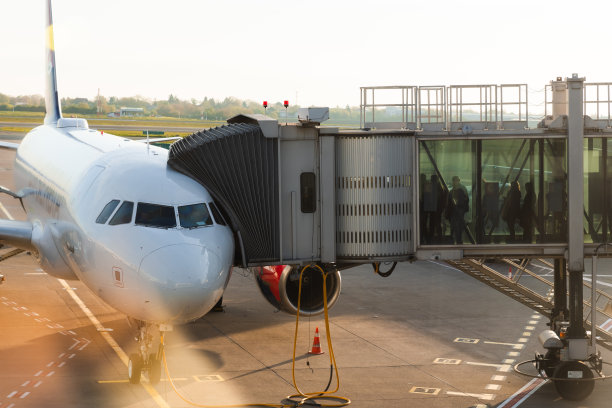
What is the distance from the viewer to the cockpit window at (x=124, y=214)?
20.2 metres

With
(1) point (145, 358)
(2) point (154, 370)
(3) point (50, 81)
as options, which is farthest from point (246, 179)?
(3) point (50, 81)

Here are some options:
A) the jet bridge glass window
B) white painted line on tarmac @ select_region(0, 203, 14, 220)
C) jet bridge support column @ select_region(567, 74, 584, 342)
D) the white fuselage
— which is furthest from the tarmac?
white painted line on tarmac @ select_region(0, 203, 14, 220)

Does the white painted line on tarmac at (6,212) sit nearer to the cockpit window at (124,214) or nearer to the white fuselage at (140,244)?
the white fuselage at (140,244)

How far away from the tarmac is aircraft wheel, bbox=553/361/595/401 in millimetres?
233

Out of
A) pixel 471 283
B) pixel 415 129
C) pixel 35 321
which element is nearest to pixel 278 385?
pixel 415 129

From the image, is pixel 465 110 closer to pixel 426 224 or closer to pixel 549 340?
pixel 426 224

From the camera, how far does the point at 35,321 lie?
1169 inches

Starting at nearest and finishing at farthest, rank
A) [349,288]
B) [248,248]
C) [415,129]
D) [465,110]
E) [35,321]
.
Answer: [248,248], [415,129], [465,110], [35,321], [349,288]

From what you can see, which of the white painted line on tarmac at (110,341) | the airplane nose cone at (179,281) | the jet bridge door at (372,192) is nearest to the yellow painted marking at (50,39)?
the white painted line on tarmac at (110,341)

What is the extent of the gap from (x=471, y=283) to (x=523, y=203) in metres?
15.5

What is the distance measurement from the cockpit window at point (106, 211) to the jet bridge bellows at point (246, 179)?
184 centimetres

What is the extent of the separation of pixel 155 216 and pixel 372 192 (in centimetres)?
468

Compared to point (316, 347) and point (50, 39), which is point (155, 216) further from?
point (50, 39)

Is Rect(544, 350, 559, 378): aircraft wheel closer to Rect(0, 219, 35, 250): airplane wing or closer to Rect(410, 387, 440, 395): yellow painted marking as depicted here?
Rect(410, 387, 440, 395): yellow painted marking
